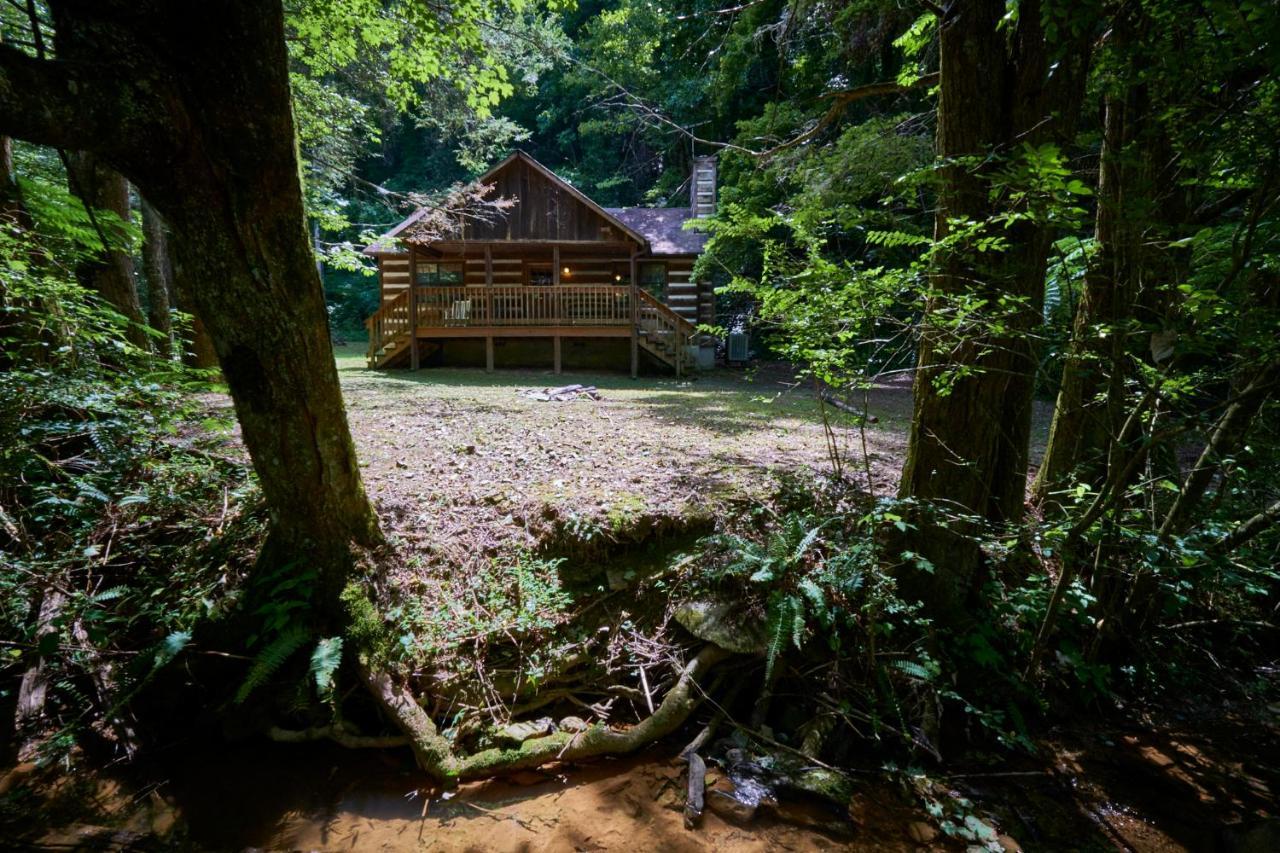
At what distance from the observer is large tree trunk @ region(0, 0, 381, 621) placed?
81.0 inches

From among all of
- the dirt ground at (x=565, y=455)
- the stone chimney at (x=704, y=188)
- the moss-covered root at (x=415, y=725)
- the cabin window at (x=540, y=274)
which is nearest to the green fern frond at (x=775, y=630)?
the dirt ground at (x=565, y=455)

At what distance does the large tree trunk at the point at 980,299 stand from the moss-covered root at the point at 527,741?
5.43ft

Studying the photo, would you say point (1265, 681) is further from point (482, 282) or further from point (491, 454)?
point (482, 282)

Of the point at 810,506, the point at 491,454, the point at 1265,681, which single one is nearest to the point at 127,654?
the point at 491,454

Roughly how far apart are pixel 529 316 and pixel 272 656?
37.5 ft

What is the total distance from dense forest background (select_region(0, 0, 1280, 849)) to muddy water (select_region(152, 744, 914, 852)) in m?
0.14

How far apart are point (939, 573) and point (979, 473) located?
0.67 meters

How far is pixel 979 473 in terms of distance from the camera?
10.1 feet

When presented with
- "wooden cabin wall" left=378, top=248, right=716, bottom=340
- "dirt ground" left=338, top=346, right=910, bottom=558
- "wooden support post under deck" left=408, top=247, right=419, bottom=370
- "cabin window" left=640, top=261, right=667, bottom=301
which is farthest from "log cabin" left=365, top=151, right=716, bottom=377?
"dirt ground" left=338, top=346, right=910, bottom=558

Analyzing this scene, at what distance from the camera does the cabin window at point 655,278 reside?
1667cm

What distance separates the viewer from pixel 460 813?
2.52 meters

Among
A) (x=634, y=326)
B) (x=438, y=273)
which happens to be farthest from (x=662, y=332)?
(x=438, y=273)

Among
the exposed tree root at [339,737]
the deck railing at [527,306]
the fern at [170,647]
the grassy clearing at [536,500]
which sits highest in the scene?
the deck railing at [527,306]

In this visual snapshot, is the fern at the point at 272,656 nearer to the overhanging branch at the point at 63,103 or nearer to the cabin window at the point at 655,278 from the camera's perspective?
the overhanging branch at the point at 63,103
